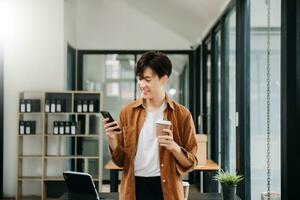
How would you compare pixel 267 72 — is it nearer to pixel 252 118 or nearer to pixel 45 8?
pixel 252 118

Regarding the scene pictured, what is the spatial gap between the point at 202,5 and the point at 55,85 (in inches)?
101

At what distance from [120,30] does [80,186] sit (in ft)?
17.4

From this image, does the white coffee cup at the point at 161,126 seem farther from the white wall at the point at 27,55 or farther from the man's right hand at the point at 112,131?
the white wall at the point at 27,55

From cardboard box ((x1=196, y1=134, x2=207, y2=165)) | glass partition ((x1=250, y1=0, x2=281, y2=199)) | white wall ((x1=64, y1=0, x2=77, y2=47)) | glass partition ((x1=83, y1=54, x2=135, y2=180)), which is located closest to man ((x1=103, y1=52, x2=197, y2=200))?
glass partition ((x1=250, y1=0, x2=281, y2=199))

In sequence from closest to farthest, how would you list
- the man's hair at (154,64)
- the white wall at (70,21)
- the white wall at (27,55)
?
the man's hair at (154,64) < the white wall at (27,55) < the white wall at (70,21)

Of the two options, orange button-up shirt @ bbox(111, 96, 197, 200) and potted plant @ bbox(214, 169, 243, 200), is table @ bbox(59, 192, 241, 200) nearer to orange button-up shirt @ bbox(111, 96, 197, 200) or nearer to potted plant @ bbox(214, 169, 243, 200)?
potted plant @ bbox(214, 169, 243, 200)

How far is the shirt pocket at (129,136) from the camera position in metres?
2.00

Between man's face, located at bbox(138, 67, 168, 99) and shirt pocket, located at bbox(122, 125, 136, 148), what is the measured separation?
0.54ft

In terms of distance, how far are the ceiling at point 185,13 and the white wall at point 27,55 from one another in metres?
1.47

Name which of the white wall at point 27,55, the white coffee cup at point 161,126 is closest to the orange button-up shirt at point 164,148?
the white coffee cup at point 161,126

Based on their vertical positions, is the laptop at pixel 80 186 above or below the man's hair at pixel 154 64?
below

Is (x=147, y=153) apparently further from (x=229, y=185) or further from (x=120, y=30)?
(x=120, y=30)

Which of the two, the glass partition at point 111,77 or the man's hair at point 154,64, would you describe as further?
the glass partition at point 111,77

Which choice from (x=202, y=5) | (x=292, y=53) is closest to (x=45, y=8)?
(x=202, y=5)
